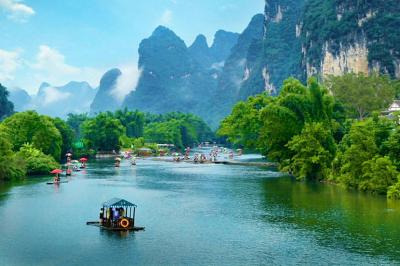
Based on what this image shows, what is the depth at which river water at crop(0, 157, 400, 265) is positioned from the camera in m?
32.8

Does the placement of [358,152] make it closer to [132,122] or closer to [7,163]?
[7,163]

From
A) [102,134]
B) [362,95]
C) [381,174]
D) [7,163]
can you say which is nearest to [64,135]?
[102,134]

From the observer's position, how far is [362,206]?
164 ft

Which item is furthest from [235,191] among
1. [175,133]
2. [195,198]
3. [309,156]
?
[175,133]

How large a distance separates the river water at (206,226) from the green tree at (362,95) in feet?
154

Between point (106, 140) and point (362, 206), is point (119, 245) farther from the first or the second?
point (106, 140)

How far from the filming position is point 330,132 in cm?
7575

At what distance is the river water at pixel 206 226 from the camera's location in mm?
32750

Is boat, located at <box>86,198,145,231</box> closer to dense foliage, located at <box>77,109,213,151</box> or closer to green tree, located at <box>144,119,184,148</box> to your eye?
dense foliage, located at <box>77,109,213,151</box>

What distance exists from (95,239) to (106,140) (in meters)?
103

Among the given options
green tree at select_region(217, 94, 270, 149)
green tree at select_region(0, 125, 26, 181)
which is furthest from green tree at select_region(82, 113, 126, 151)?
green tree at select_region(0, 125, 26, 181)

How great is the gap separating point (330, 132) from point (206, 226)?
3903 cm

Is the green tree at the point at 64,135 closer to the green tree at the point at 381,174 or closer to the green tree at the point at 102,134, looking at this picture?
the green tree at the point at 102,134

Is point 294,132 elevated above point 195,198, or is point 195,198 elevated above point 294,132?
point 294,132
